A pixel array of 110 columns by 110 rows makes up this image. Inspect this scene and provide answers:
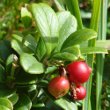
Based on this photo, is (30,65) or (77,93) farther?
(77,93)

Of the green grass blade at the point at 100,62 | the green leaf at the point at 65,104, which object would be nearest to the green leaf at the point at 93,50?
the green leaf at the point at 65,104

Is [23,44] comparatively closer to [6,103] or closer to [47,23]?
[47,23]

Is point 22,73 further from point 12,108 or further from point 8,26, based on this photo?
point 8,26

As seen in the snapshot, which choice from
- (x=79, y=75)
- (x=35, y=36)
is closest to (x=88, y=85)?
(x=35, y=36)

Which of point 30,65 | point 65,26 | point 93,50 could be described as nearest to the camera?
point 30,65

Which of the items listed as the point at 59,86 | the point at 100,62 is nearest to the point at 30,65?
the point at 59,86

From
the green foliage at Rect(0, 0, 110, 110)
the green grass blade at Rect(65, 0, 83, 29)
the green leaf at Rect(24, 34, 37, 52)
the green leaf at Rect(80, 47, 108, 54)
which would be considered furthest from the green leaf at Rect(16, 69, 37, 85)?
the green grass blade at Rect(65, 0, 83, 29)

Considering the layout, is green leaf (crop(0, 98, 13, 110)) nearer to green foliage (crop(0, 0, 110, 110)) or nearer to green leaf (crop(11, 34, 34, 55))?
green foliage (crop(0, 0, 110, 110))
